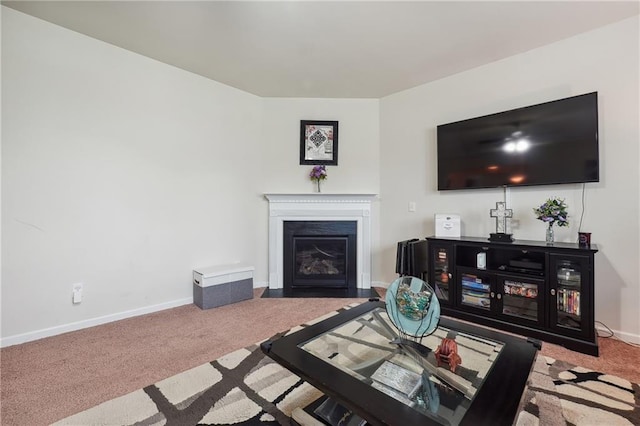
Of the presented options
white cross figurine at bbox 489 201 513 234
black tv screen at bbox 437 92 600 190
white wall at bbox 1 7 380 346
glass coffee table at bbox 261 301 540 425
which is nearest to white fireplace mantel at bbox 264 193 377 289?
white wall at bbox 1 7 380 346

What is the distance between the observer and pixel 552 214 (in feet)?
7.20

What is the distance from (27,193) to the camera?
2.08m

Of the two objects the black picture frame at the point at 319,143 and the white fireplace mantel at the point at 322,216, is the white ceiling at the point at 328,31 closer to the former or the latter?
the black picture frame at the point at 319,143

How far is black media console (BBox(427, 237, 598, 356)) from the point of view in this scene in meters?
1.97

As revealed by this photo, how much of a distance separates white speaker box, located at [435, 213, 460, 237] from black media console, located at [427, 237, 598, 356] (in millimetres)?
153

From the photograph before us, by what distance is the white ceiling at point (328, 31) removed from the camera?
6.52 feet

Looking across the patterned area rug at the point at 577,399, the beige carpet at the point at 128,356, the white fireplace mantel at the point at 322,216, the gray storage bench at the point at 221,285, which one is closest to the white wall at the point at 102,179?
the gray storage bench at the point at 221,285

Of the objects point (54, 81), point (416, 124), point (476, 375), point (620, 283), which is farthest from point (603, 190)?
point (54, 81)

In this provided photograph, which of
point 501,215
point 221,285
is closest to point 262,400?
point 221,285

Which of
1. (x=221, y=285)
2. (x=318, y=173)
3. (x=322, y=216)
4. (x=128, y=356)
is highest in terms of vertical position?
(x=318, y=173)

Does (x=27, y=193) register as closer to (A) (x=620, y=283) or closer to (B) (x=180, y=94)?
(B) (x=180, y=94)

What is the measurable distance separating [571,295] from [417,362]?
1.68 meters

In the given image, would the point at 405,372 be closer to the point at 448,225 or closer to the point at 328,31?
the point at 448,225

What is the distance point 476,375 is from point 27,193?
312cm
